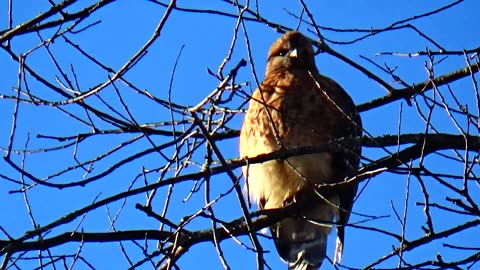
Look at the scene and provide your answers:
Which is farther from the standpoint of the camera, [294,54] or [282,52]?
[282,52]

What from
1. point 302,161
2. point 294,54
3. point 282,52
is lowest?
point 302,161

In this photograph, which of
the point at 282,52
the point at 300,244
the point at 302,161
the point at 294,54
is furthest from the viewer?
the point at 282,52

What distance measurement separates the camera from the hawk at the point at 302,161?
5496 millimetres

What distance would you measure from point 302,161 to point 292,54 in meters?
0.97

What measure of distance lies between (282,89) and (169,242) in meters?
1.71

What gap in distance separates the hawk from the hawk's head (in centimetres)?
29

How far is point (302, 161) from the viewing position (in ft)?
18.2

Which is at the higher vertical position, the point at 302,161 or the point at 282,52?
the point at 282,52

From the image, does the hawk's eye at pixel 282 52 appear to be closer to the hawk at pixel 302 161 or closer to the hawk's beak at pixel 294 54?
the hawk's beak at pixel 294 54

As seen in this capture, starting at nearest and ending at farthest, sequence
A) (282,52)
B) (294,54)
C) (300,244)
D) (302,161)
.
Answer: (302,161), (300,244), (294,54), (282,52)

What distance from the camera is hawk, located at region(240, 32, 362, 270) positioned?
5496 millimetres

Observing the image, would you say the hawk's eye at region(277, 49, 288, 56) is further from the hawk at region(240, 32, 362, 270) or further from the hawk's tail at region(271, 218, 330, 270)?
the hawk's tail at region(271, 218, 330, 270)

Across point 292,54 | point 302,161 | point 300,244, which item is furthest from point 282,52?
point 300,244

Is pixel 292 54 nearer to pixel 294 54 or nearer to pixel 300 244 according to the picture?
pixel 294 54
